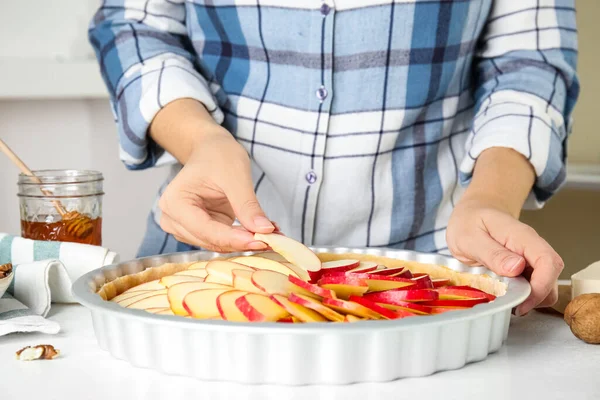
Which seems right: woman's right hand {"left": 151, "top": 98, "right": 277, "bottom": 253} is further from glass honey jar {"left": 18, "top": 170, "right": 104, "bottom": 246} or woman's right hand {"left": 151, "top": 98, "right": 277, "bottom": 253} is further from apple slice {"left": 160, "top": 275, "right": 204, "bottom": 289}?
glass honey jar {"left": 18, "top": 170, "right": 104, "bottom": 246}

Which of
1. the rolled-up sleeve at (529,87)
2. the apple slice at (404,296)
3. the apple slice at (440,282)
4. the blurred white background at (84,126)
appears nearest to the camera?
the apple slice at (404,296)

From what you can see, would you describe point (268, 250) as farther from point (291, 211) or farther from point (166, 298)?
point (291, 211)

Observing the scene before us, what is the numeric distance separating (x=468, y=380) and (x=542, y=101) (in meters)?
0.58

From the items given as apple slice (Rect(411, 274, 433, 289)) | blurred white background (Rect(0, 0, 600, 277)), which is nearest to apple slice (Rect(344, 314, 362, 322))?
apple slice (Rect(411, 274, 433, 289))

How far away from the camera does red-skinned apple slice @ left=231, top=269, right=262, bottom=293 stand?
0.65 metres

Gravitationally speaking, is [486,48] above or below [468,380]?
above

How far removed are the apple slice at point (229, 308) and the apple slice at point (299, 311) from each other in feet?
0.09

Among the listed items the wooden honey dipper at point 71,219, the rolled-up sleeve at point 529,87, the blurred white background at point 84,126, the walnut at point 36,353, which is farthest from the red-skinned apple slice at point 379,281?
the blurred white background at point 84,126

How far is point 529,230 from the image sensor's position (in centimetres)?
77

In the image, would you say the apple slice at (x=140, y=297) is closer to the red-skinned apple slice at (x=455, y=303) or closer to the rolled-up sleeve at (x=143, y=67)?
the red-skinned apple slice at (x=455, y=303)

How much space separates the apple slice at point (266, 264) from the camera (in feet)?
2.40

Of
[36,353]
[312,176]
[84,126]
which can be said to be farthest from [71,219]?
[84,126]

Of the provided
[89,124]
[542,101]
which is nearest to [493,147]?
[542,101]

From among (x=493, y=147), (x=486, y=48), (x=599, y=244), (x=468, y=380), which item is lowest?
(x=599, y=244)
